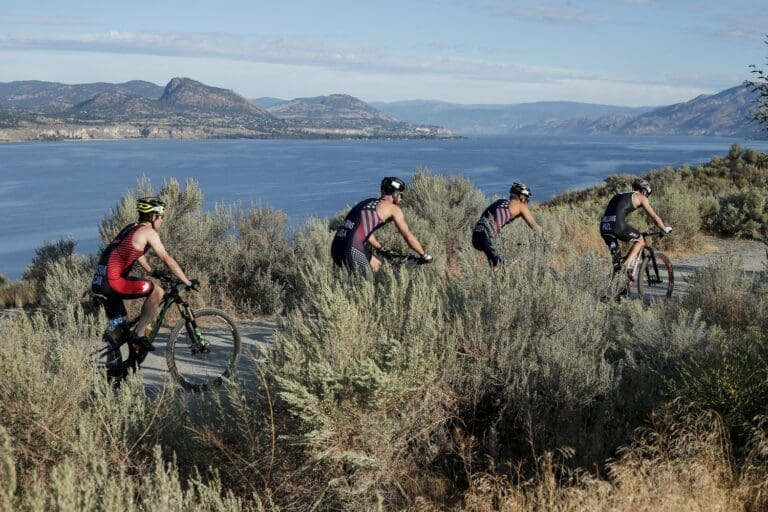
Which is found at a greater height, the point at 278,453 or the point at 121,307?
the point at 121,307

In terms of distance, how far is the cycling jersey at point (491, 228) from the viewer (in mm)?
8109

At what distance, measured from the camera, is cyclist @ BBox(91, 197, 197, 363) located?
235 inches

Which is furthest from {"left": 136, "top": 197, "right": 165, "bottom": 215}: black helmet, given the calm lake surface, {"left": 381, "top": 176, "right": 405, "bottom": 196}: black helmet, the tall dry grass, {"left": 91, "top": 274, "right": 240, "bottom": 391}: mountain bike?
the calm lake surface

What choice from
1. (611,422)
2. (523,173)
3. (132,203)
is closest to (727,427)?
(611,422)

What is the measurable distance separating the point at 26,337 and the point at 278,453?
2037mm

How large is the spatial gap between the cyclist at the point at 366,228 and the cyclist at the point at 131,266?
5.24 ft

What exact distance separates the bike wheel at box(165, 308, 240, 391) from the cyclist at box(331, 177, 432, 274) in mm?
1297

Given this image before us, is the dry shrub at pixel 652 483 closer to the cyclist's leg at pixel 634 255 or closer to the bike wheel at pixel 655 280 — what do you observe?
the bike wheel at pixel 655 280

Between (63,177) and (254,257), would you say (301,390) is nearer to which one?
(254,257)

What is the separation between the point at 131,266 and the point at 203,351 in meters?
Answer: 1.06

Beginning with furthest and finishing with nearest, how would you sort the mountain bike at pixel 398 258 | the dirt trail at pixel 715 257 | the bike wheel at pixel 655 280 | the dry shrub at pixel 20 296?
1. the dirt trail at pixel 715 257
2. the dry shrub at pixel 20 296
3. the bike wheel at pixel 655 280
4. the mountain bike at pixel 398 258

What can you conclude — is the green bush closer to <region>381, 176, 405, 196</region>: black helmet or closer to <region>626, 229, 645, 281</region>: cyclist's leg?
<region>626, 229, 645, 281</region>: cyclist's leg

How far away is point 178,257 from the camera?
9922mm

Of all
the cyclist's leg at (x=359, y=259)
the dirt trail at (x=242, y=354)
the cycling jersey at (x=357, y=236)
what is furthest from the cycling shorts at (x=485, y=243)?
the dirt trail at (x=242, y=354)
